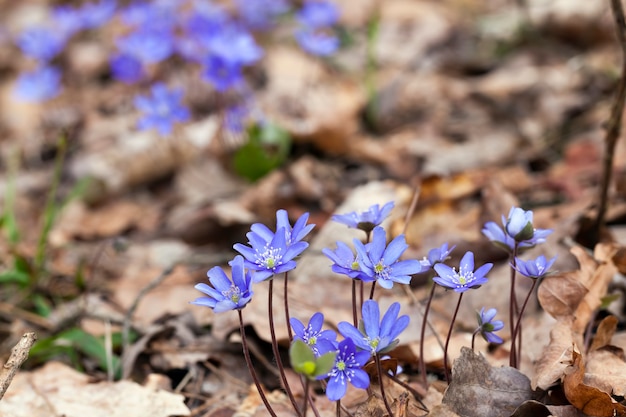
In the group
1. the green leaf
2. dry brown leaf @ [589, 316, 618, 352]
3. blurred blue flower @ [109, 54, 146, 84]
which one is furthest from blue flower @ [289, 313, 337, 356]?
blurred blue flower @ [109, 54, 146, 84]

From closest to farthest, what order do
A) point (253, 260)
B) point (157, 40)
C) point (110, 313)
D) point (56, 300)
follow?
point (253, 260) → point (110, 313) → point (56, 300) → point (157, 40)

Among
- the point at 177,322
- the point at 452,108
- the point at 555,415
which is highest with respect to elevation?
the point at 555,415

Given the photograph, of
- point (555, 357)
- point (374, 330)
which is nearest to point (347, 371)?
point (374, 330)

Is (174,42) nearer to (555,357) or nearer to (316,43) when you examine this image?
(316,43)

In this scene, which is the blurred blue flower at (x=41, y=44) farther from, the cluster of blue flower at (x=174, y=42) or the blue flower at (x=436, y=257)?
the blue flower at (x=436, y=257)

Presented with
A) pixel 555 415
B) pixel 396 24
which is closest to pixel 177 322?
pixel 555 415

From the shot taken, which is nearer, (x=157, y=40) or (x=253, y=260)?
(x=253, y=260)

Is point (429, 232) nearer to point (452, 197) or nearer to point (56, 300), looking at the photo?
point (452, 197)

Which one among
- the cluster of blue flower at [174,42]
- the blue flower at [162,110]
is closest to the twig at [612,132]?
the cluster of blue flower at [174,42]
